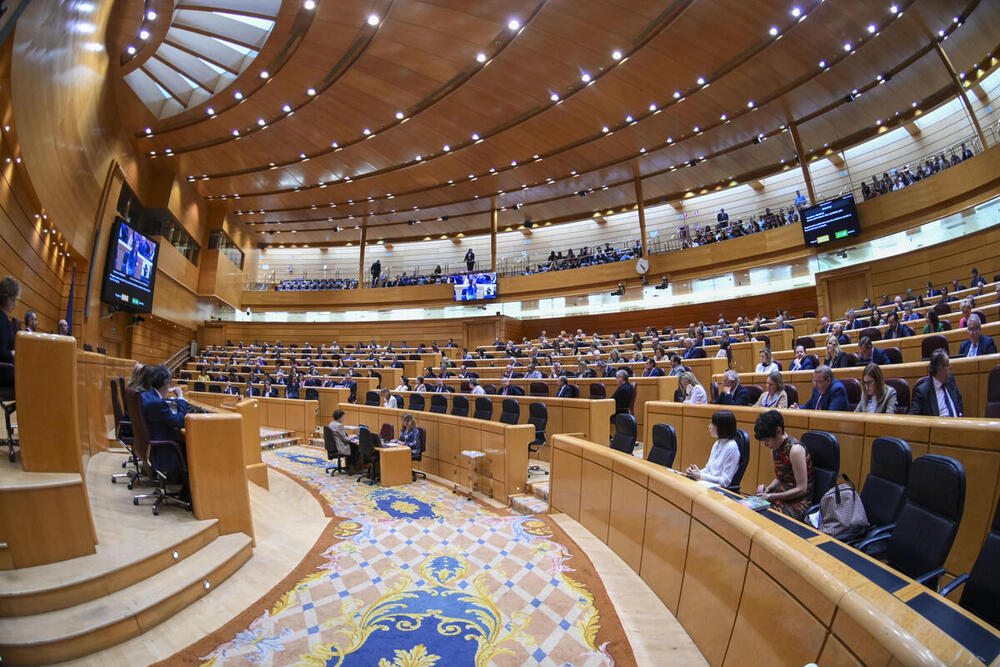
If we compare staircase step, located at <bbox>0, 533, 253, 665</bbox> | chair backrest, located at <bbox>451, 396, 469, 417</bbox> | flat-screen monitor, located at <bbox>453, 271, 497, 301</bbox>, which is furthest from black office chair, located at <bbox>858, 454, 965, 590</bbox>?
flat-screen monitor, located at <bbox>453, 271, 497, 301</bbox>

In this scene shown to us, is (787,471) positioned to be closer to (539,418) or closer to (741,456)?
(741,456)

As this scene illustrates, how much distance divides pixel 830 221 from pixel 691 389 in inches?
386

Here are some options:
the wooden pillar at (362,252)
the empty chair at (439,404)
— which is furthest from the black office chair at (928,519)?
the wooden pillar at (362,252)

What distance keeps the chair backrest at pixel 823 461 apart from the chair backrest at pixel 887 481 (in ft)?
0.78

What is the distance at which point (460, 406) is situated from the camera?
7.39 m

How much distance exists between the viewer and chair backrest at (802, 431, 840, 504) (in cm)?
253

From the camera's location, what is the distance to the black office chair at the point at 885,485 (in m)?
2.10

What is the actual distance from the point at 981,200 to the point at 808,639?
13.0 m

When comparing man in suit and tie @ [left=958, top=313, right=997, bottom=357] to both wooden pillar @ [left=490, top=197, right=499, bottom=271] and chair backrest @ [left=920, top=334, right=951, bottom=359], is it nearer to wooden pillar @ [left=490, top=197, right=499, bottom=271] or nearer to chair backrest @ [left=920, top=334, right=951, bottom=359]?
chair backrest @ [left=920, top=334, right=951, bottom=359]

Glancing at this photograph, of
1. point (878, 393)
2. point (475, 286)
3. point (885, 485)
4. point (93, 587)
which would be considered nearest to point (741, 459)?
point (885, 485)

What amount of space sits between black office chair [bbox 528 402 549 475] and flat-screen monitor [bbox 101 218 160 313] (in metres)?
11.2

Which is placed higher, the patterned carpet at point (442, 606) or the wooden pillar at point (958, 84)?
the wooden pillar at point (958, 84)

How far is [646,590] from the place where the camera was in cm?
262

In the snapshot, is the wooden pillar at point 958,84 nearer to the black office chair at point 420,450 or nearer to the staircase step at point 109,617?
the black office chair at point 420,450
